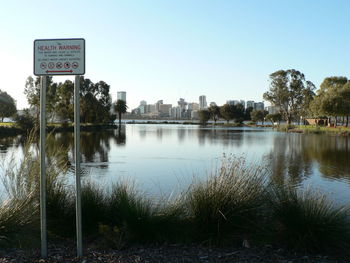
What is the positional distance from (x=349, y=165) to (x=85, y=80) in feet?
209

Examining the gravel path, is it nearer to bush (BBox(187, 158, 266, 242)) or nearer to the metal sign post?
the metal sign post

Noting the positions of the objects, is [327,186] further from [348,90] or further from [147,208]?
[348,90]

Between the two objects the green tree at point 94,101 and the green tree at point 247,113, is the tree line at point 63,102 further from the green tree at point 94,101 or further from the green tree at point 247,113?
the green tree at point 247,113

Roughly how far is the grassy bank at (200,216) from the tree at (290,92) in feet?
258

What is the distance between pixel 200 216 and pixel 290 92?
264ft

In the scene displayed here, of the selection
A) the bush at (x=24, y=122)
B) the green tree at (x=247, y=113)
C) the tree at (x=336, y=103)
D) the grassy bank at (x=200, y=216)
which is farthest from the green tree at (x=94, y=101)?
the grassy bank at (x=200, y=216)

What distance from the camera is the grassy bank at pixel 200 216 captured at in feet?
15.0

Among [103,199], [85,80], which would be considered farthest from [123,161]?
[85,80]

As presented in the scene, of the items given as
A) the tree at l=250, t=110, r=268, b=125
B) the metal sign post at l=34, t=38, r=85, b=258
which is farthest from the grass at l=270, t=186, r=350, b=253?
the tree at l=250, t=110, r=268, b=125

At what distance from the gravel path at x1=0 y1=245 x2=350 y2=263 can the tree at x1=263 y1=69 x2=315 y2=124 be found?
261 ft

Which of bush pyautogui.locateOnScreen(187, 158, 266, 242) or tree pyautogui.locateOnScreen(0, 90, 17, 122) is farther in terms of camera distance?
tree pyautogui.locateOnScreen(0, 90, 17, 122)

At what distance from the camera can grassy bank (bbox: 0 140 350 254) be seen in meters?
4.57

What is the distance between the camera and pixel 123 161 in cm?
1819

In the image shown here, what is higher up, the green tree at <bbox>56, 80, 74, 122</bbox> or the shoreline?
the green tree at <bbox>56, 80, 74, 122</bbox>
